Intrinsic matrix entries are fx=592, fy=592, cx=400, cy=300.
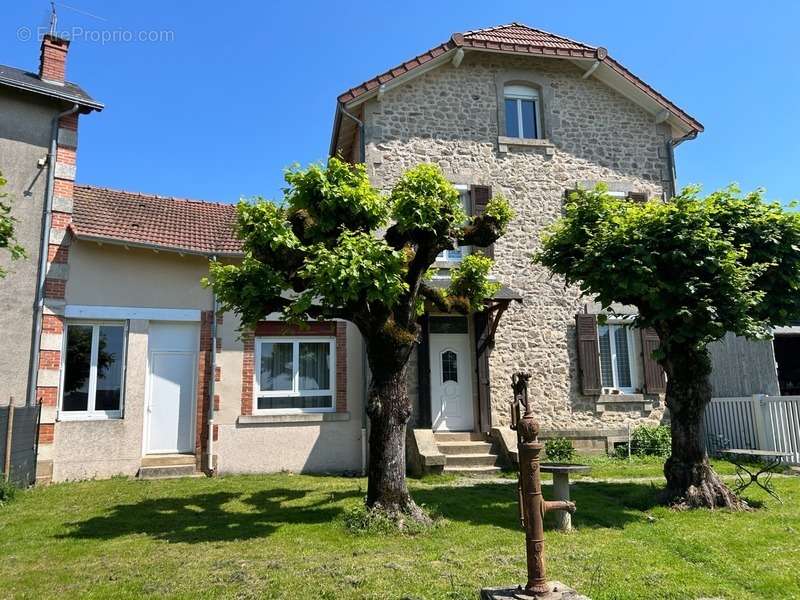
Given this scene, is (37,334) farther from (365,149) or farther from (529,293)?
(529,293)

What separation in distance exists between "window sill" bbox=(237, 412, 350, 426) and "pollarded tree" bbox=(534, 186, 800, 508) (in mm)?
5226

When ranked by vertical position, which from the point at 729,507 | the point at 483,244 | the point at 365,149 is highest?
the point at 365,149

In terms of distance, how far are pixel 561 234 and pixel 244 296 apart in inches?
172

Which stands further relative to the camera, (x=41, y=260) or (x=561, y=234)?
(x=41, y=260)

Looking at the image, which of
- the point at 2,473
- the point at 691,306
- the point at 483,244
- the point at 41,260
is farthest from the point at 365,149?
the point at 2,473

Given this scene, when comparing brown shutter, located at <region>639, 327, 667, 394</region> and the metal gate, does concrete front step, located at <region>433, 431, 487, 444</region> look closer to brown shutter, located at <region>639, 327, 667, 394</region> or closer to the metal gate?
brown shutter, located at <region>639, 327, 667, 394</region>

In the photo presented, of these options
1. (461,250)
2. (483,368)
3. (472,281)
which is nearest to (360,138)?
(461,250)

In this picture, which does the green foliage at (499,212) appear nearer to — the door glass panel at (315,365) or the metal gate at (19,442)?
the door glass panel at (315,365)

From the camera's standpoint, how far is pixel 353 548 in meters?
5.82

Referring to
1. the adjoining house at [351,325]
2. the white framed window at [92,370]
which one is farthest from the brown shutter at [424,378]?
the white framed window at [92,370]

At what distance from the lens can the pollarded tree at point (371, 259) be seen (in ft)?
21.6

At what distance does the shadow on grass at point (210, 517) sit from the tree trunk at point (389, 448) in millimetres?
793

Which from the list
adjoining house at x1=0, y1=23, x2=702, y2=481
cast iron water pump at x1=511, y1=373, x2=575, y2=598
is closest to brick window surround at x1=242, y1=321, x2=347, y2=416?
adjoining house at x1=0, y1=23, x2=702, y2=481

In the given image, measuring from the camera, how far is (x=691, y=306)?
7.18 metres
